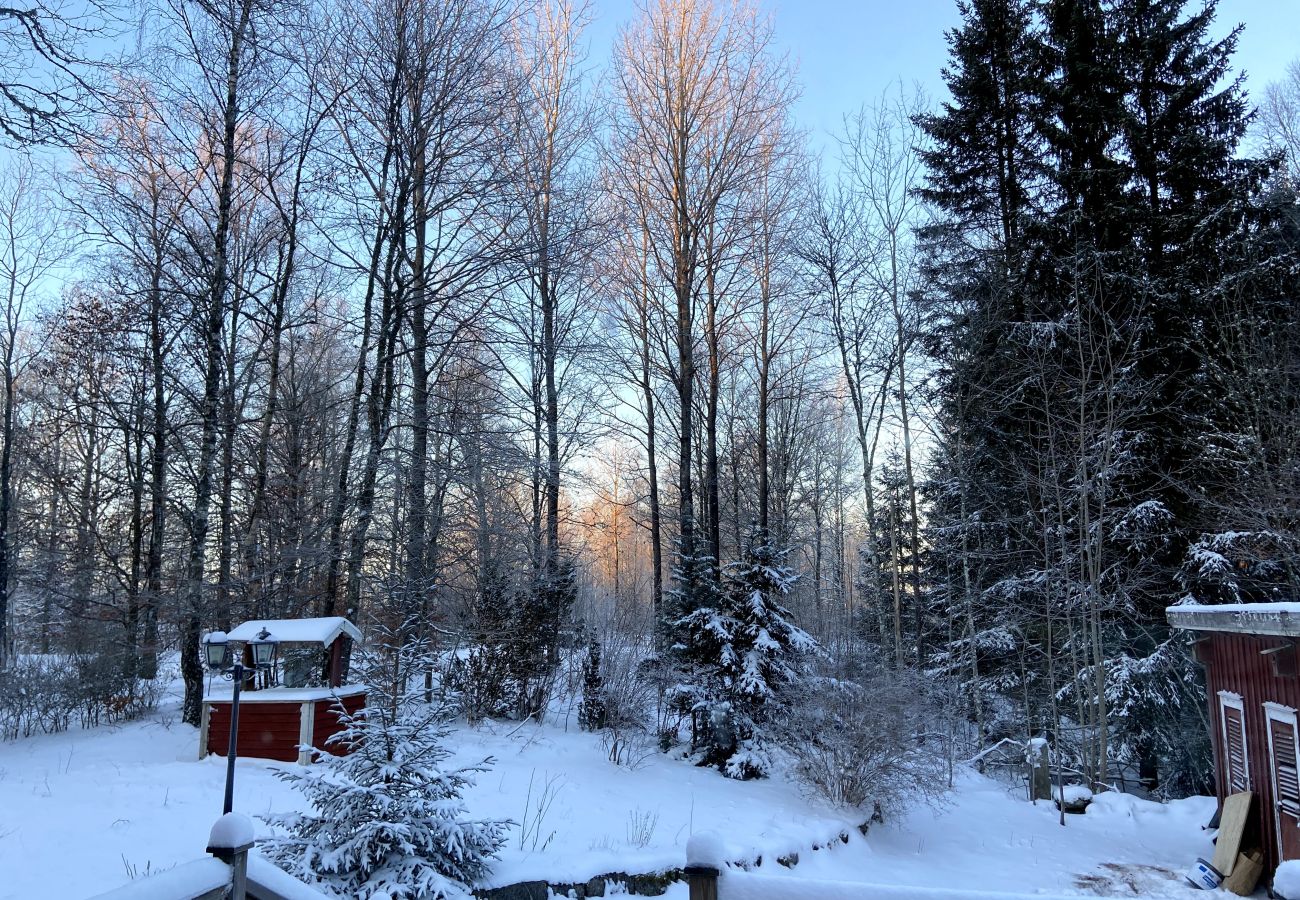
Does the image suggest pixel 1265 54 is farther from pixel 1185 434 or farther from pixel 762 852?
pixel 762 852

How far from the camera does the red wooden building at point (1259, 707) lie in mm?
7348

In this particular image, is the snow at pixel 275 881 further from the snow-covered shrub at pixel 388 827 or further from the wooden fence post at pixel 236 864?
the snow-covered shrub at pixel 388 827

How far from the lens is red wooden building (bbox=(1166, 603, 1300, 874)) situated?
735 centimetres

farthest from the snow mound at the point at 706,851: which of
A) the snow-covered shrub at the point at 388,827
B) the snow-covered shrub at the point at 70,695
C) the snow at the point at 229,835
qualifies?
the snow-covered shrub at the point at 70,695

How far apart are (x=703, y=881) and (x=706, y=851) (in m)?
0.09

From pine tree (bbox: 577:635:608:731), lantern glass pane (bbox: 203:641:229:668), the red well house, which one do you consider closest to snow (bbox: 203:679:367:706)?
the red well house

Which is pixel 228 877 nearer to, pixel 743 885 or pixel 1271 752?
pixel 743 885

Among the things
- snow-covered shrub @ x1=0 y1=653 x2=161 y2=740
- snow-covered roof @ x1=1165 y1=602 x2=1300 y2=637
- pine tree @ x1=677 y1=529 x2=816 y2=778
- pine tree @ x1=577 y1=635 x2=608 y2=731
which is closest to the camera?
snow-covered roof @ x1=1165 y1=602 x2=1300 y2=637

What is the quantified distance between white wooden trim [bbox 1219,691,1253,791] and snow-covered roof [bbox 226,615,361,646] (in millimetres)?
10100

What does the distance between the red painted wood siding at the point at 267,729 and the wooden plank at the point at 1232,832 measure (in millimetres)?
9652

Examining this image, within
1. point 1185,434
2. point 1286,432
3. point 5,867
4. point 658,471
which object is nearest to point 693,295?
point 658,471

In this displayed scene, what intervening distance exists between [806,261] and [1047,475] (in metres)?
7.24

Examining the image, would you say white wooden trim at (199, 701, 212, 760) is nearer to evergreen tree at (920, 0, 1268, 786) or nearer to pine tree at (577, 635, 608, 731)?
pine tree at (577, 635, 608, 731)

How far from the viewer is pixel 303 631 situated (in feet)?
30.9
